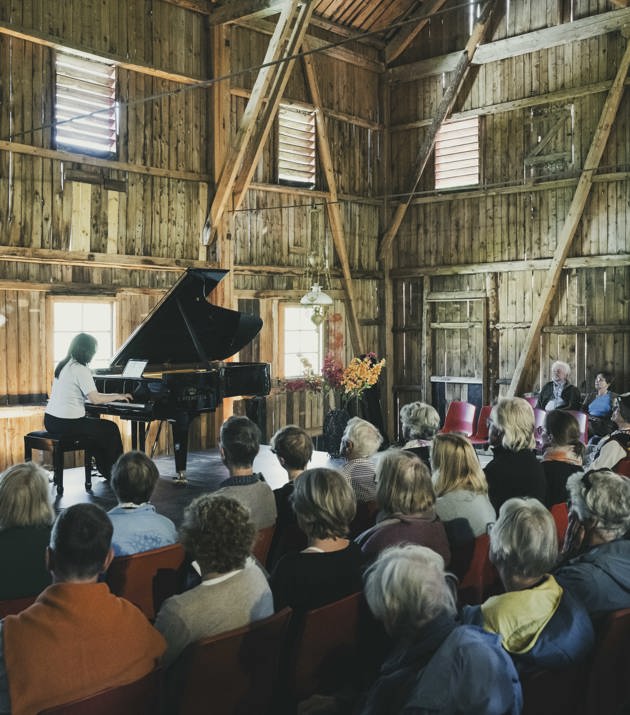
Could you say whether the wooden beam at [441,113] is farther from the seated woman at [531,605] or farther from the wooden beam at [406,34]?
the seated woman at [531,605]

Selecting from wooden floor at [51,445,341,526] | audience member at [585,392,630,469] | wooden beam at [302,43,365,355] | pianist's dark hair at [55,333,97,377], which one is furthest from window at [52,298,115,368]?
audience member at [585,392,630,469]

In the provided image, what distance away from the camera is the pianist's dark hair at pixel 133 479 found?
3504 millimetres

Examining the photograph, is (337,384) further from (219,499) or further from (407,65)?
(219,499)

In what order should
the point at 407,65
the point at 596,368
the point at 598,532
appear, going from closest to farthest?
the point at 598,532 → the point at 596,368 → the point at 407,65

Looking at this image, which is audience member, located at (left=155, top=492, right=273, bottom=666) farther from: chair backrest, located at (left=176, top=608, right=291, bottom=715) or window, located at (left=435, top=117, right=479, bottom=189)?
window, located at (left=435, top=117, right=479, bottom=189)

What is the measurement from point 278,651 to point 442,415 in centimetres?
1034

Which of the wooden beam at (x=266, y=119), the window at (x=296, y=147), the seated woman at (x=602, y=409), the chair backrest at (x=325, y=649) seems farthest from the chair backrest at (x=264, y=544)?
the window at (x=296, y=147)

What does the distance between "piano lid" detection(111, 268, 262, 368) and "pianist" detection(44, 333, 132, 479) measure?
63cm

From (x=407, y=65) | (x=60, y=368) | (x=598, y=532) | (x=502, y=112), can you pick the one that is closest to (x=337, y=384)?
(x=60, y=368)

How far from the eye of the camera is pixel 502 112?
38.0 ft

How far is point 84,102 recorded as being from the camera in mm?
9289

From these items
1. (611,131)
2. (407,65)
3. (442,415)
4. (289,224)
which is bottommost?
(442,415)

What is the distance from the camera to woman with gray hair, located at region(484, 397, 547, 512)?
432cm

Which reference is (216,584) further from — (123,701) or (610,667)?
(610,667)
